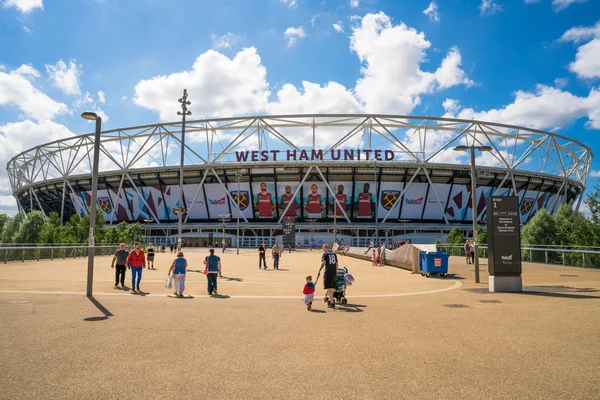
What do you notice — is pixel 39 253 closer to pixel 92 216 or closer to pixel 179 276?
pixel 92 216

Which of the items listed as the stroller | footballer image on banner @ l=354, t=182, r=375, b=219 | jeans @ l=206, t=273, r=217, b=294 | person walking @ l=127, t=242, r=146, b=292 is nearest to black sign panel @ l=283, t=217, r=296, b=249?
footballer image on banner @ l=354, t=182, r=375, b=219

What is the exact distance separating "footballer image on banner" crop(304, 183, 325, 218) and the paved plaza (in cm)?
4785

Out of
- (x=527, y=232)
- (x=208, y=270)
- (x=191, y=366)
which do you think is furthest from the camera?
(x=527, y=232)

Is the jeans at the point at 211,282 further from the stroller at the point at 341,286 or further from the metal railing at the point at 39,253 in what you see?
the metal railing at the point at 39,253

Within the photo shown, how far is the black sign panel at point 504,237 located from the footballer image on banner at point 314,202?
46.0 m

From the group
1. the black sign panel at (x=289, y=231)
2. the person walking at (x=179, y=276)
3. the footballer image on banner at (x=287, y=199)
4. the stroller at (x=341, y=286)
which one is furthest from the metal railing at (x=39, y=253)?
the footballer image on banner at (x=287, y=199)

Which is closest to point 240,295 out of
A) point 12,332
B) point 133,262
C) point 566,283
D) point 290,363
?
point 133,262

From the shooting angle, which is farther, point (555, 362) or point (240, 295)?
point (240, 295)

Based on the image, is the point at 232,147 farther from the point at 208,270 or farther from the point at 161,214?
the point at 208,270

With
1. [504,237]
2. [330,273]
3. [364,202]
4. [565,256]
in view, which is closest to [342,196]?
[364,202]

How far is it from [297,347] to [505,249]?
9.98m

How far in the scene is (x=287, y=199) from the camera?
59.8 m

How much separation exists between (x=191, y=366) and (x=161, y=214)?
62.3 meters

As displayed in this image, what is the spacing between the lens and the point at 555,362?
5.43m
